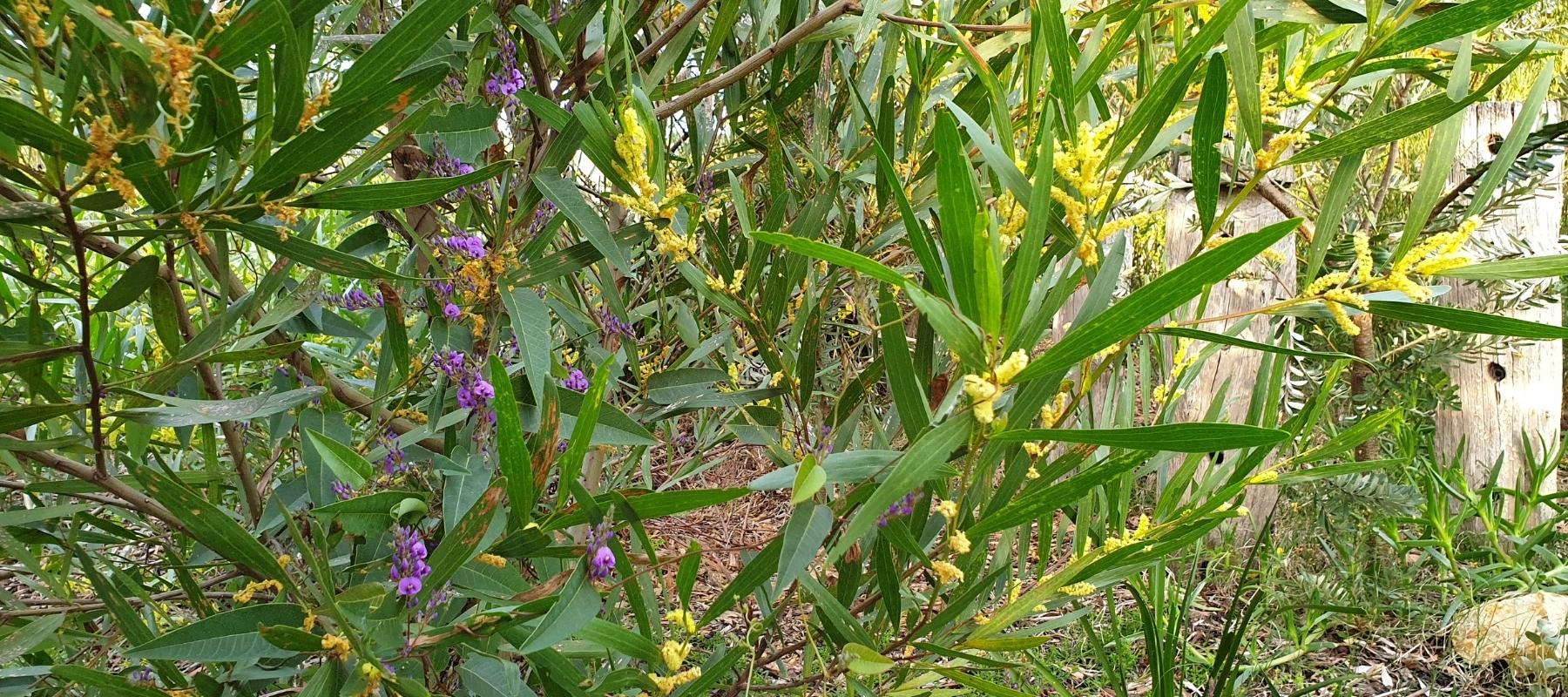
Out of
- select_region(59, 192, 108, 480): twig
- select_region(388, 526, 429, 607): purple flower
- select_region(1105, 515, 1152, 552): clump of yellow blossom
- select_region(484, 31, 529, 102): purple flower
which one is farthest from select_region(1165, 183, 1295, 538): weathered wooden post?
select_region(59, 192, 108, 480): twig

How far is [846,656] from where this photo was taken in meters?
0.59

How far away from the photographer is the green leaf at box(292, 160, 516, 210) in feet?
1.51

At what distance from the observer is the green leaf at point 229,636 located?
49cm

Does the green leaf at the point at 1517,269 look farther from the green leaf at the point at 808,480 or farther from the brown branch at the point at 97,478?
the brown branch at the point at 97,478

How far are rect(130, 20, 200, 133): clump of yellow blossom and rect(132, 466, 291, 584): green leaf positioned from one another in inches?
7.4

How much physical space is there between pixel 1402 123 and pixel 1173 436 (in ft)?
0.73

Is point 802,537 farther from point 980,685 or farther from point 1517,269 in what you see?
point 1517,269

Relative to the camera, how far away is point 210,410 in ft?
1.70

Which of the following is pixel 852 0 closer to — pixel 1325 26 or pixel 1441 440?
pixel 1325 26

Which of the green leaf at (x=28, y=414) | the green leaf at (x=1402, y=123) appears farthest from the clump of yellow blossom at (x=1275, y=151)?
the green leaf at (x=28, y=414)

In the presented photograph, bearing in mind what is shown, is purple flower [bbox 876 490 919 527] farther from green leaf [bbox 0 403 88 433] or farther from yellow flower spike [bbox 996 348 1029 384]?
green leaf [bbox 0 403 88 433]

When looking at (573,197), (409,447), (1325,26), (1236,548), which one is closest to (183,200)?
(573,197)

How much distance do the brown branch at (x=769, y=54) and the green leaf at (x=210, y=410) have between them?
1.11 feet

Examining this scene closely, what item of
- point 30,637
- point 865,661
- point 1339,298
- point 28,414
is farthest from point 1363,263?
point 30,637
